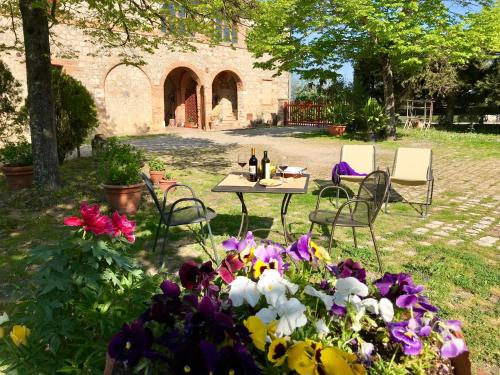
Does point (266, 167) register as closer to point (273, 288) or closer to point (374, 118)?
point (273, 288)

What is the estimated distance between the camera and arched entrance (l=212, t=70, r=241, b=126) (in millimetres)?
23344

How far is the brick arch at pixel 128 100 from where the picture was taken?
17503mm

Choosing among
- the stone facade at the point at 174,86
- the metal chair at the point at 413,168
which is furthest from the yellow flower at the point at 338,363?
the stone facade at the point at 174,86

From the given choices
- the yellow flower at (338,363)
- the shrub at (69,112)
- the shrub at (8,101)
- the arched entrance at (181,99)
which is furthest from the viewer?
the arched entrance at (181,99)

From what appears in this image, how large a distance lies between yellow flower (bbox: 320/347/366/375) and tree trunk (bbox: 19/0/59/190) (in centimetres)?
656

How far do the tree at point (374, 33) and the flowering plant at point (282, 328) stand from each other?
34.5 feet

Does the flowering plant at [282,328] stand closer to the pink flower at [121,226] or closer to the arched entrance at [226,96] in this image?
the pink flower at [121,226]

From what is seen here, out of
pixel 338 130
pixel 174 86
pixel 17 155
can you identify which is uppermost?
pixel 174 86

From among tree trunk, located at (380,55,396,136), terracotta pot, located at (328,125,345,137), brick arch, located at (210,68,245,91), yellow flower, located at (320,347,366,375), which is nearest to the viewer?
yellow flower, located at (320,347,366,375)

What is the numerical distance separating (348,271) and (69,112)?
344 inches

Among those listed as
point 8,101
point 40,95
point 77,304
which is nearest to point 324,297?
point 77,304

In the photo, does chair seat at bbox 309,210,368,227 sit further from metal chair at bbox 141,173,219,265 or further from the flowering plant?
the flowering plant

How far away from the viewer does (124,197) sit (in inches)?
220

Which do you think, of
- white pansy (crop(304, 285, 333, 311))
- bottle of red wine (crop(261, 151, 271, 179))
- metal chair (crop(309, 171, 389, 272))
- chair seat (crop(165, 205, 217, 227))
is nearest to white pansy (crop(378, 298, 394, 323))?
white pansy (crop(304, 285, 333, 311))
